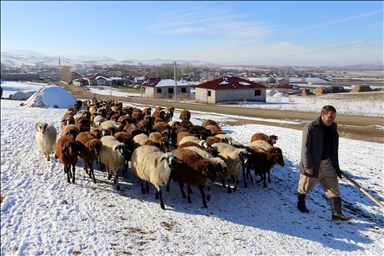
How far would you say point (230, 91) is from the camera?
42.2m

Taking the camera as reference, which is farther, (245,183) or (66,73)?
(66,73)

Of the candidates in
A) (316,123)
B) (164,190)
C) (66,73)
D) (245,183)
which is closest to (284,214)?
(245,183)

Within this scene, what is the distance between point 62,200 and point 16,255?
2228mm

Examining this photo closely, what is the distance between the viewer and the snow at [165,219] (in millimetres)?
5766

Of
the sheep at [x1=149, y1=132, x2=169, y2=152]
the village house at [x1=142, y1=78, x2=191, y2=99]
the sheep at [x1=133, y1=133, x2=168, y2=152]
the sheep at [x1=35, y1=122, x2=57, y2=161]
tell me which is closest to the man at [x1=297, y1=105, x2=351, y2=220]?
the sheep at [x1=133, y1=133, x2=168, y2=152]

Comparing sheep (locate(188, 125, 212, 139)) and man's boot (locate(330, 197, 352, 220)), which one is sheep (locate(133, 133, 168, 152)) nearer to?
sheep (locate(188, 125, 212, 139))

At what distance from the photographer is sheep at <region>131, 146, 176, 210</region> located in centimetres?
736

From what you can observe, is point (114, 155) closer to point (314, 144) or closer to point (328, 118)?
point (314, 144)

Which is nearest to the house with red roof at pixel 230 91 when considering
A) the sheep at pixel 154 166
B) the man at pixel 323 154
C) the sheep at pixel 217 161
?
the sheep at pixel 217 161

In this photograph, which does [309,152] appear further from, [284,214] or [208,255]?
[208,255]

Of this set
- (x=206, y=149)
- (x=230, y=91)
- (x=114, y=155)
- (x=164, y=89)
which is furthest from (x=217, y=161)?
(x=164, y=89)

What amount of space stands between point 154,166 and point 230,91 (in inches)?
1415

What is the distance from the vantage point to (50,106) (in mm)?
25188

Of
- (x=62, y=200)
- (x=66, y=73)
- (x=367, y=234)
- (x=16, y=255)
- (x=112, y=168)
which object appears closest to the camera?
(x=16, y=255)
